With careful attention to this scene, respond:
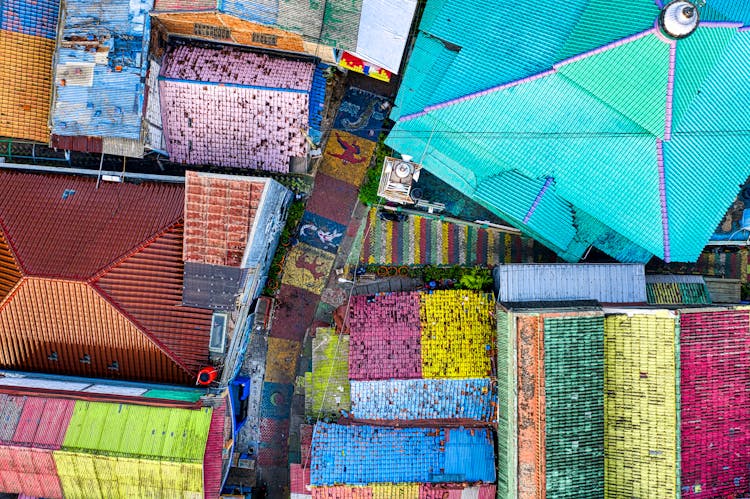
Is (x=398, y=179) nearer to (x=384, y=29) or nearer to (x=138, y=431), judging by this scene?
(x=384, y=29)

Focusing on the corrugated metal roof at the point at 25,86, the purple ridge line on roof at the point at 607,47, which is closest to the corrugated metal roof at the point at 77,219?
the corrugated metal roof at the point at 25,86

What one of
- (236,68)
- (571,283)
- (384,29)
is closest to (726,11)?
(571,283)

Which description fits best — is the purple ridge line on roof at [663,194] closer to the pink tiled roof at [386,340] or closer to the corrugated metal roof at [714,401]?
the corrugated metal roof at [714,401]

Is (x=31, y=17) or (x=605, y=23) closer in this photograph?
(x=605, y=23)

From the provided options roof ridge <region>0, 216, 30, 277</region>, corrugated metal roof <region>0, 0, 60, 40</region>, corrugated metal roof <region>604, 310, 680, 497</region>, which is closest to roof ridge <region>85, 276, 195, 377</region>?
roof ridge <region>0, 216, 30, 277</region>

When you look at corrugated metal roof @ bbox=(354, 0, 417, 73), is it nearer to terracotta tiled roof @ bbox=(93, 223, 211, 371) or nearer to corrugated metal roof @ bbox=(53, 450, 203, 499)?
terracotta tiled roof @ bbox=(93, 223, 211, 371)

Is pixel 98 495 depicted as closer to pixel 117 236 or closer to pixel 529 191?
pixel 117 236

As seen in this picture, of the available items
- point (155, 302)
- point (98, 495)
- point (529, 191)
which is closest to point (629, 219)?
point (529, 191)
